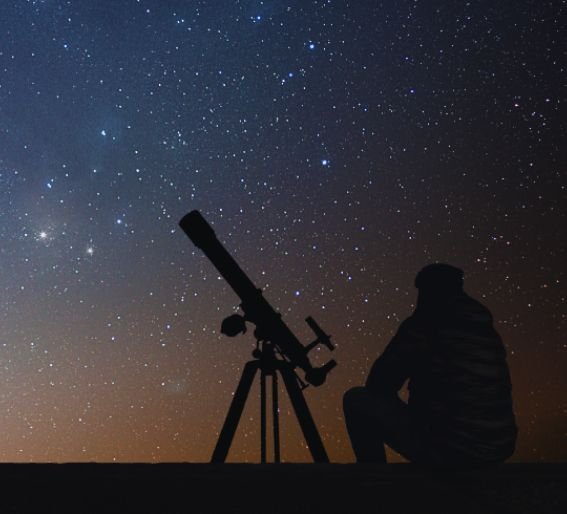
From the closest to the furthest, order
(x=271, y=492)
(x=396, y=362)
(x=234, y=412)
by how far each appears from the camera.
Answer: (x=271, y=492), (x=396, y=362), (x=234, y=412)

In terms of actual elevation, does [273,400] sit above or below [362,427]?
above

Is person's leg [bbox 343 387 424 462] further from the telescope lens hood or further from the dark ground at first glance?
the telescope lens hood

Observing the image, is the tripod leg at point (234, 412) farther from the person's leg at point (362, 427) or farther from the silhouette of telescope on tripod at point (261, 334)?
the person's leg at point (362, 427)

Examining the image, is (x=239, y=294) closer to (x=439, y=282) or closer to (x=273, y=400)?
(x=273, y=400)

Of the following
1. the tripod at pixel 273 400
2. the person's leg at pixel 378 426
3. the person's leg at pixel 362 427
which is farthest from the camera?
the tripod at pixel 273 400

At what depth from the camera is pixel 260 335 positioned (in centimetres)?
568

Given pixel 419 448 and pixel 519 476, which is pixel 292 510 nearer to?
pixel 519 476

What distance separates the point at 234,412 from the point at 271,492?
334 centimetres

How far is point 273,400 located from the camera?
5598 millimetres

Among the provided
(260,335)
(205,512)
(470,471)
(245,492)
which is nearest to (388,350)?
(470,471)

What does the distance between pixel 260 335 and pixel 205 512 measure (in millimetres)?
3883

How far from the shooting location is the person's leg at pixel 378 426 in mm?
3020

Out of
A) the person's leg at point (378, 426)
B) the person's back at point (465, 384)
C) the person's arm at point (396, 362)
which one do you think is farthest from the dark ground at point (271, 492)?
the person's arm at point (396, 362)

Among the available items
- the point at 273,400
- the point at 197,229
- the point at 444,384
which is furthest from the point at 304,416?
the point at 444,384
